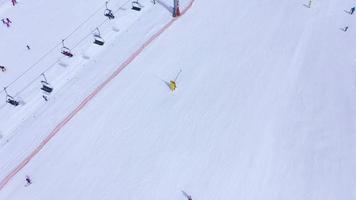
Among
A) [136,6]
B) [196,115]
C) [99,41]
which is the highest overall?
[136,6]

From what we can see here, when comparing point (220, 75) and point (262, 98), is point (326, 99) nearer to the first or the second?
point (262, 98)

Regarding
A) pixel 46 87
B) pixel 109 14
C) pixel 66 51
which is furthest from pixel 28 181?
pixel 109 14

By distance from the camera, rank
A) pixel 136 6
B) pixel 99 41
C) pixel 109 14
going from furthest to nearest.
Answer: pixel 136 6, pixel 109 14, pixel 99 41

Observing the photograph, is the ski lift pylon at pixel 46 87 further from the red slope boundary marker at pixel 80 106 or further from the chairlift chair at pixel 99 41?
the chairlift chair at pixel 99 41

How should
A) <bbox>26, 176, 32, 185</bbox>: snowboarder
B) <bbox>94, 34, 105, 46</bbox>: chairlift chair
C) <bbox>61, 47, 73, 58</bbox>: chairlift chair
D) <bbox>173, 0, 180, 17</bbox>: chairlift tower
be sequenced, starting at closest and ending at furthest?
1. <bbox>26, 176, 32, 185</bbox>: snowboarder
2. <bbox>61, 47, 73, 58</bbox>: chairlift chair
3. <bbox>94, 34, 105, 46</bbox>: chairlift chair
4. <bbox>173, 0, 180, 17</bbox>: chairlift tower

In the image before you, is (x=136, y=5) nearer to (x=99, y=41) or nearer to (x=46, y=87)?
(x=99, y=41)

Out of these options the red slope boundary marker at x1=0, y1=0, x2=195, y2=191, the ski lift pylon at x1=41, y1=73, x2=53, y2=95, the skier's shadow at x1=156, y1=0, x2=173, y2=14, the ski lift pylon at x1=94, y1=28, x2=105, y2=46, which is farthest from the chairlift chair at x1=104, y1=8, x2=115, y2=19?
the ski lift pylon at x1=41, y1=73, x2=53, y2=95

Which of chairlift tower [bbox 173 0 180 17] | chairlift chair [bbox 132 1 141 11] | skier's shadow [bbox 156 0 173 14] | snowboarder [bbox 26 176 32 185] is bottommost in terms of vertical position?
snowboarder [bbox 26 176 32 185]

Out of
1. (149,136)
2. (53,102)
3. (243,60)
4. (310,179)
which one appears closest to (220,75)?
(243,60)

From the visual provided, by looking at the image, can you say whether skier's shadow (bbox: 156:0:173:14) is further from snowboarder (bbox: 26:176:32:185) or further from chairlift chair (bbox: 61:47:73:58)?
snowboarder (bbox: 26:176:32:185)
